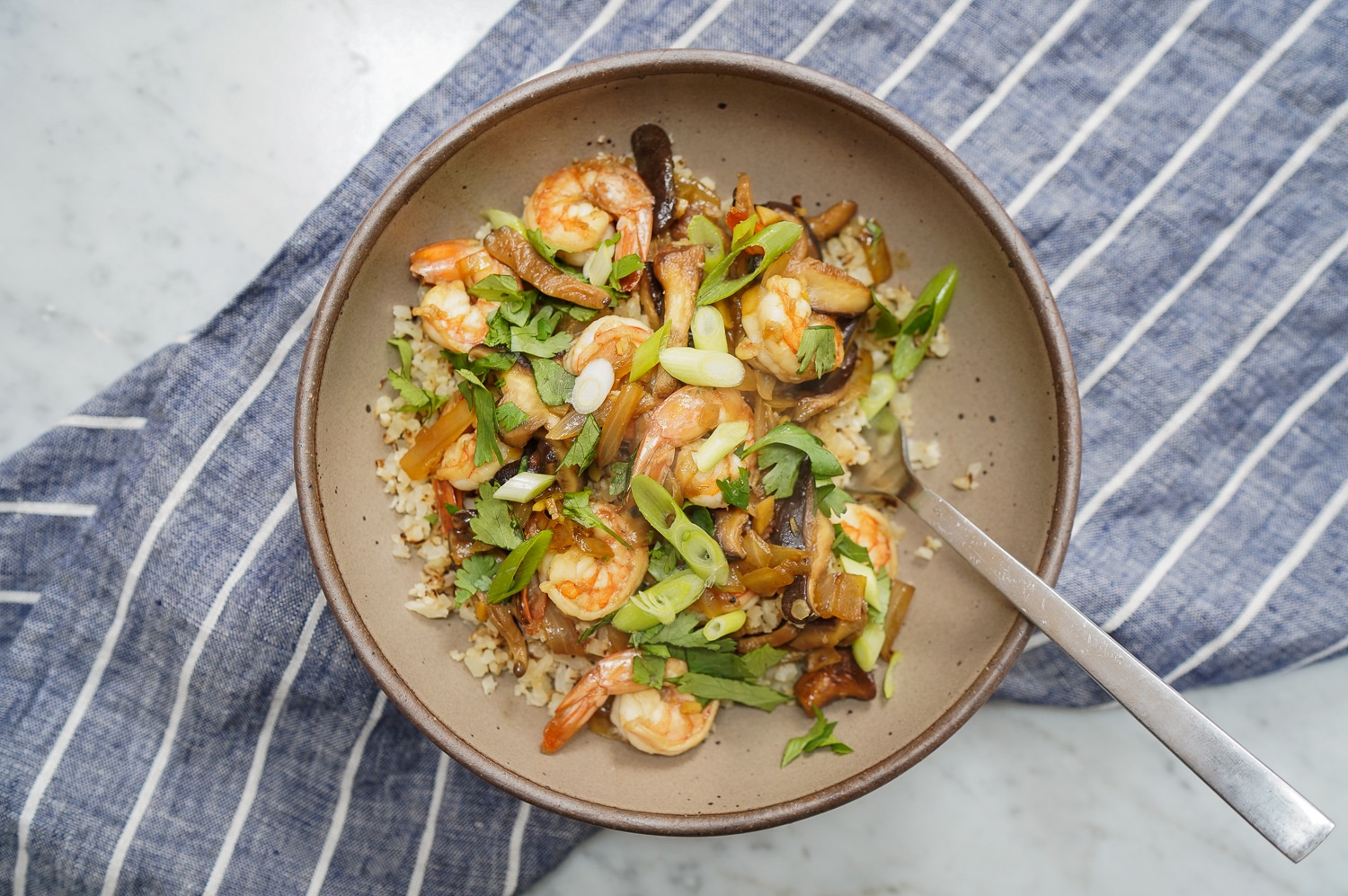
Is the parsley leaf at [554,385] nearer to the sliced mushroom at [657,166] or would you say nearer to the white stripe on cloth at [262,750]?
the sliced mushroom at [657,166]

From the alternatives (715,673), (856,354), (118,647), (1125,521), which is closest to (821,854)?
(715,673)

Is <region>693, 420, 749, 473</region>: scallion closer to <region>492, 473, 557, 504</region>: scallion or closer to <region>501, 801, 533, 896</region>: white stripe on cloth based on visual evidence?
<region>492, 473, 557, 504</region>: scallion

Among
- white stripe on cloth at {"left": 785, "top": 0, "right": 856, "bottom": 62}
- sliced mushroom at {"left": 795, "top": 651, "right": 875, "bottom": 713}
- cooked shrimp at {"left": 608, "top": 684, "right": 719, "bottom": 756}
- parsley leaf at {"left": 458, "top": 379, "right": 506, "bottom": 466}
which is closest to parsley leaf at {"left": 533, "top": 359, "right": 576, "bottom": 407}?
parsley leaf at {"left": 458, "top": 379, "right": 506, "bottom": 466}

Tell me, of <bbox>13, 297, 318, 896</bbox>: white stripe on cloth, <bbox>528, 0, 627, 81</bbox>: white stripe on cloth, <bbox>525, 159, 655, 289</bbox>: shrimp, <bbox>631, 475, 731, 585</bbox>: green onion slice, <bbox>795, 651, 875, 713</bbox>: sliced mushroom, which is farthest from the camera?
<bbox>528, 0, 627, 81</bbox>: white stripe on cloth

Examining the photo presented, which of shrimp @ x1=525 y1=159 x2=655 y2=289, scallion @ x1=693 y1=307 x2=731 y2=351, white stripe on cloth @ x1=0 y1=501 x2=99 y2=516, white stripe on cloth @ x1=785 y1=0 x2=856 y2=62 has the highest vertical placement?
white stripe on cloth @ x1=785 y1=0 x2=856 y2=62

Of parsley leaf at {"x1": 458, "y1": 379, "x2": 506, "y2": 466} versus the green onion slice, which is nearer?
the green onion slice

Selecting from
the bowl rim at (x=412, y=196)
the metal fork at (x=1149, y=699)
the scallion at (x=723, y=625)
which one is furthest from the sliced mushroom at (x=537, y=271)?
the metal fork at (x=1149, y=699)
